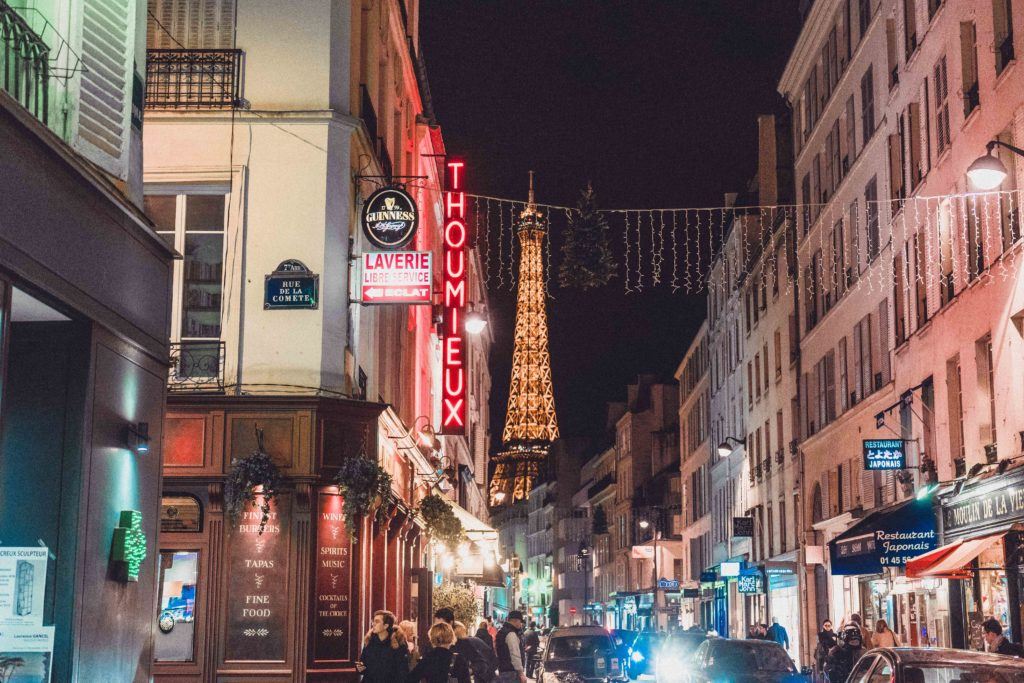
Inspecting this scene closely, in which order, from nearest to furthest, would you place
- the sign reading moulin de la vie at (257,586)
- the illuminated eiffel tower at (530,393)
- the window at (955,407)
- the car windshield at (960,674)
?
the car windshield at (960,674), the sign reading moulin de la vie at (257,586), the window at (955,407), the illuminated eiffel tower at (530,393)

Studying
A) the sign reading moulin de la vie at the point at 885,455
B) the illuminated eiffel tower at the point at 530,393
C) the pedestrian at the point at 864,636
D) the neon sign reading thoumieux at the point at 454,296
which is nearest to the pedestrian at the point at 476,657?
the pedestrian at the point at 864,636

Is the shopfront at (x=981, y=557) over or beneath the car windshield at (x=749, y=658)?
over

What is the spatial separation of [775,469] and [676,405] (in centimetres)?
5073

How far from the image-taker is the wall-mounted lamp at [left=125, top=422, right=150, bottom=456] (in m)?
11.6

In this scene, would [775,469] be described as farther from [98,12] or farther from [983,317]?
[98,12]

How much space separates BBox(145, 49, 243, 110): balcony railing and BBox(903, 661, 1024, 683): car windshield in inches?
565

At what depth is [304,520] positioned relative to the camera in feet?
66.0

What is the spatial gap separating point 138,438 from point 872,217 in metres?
25.1

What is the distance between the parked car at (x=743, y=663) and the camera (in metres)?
20.6

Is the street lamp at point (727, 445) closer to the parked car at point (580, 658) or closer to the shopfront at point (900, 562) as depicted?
the shopfront at point (900, 562)

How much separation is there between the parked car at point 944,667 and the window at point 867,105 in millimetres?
24056

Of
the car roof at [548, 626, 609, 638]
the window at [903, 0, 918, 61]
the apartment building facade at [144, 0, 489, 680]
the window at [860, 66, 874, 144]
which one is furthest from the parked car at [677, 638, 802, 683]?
the window at [860, 66, 874, 144]

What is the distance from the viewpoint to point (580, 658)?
25.8 metres

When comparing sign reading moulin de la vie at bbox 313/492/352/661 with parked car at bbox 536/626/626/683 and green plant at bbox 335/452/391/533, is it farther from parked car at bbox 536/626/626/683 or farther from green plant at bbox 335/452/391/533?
parked car at bbox 536/626/626/683
